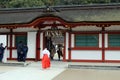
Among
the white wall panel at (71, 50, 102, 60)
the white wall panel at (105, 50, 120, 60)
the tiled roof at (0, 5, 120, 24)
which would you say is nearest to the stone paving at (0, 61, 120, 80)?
the white wall panel at (105, 50, 120, 60)

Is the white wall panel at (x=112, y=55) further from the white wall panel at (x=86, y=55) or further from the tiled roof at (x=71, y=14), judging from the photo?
the tiled roof at (x=71, y=14)

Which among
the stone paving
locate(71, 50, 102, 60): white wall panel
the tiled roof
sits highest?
the tiled roof

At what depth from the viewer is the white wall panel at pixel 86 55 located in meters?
22.5


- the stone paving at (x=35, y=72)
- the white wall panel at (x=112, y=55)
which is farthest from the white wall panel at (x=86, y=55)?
the stone paving at (x=35, y=72)

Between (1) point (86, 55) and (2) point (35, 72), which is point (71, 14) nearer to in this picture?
(1) point (86, 55)

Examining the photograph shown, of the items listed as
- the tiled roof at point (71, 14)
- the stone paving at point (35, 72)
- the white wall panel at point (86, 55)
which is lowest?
the stone paving at point (35, 72)

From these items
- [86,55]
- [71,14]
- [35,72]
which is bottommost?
[35,72]

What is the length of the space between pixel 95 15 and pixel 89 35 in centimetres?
167

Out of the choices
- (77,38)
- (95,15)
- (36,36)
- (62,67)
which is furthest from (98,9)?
(62,67)

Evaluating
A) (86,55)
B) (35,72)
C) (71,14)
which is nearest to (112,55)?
(86,55)

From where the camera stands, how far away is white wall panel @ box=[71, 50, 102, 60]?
22547 millimetres

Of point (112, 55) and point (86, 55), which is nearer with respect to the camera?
point (112, 55)

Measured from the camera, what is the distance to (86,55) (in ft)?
74.7

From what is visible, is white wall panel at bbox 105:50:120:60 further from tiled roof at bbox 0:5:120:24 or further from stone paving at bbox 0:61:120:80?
tiled roof at bbox 0:5:120:24
